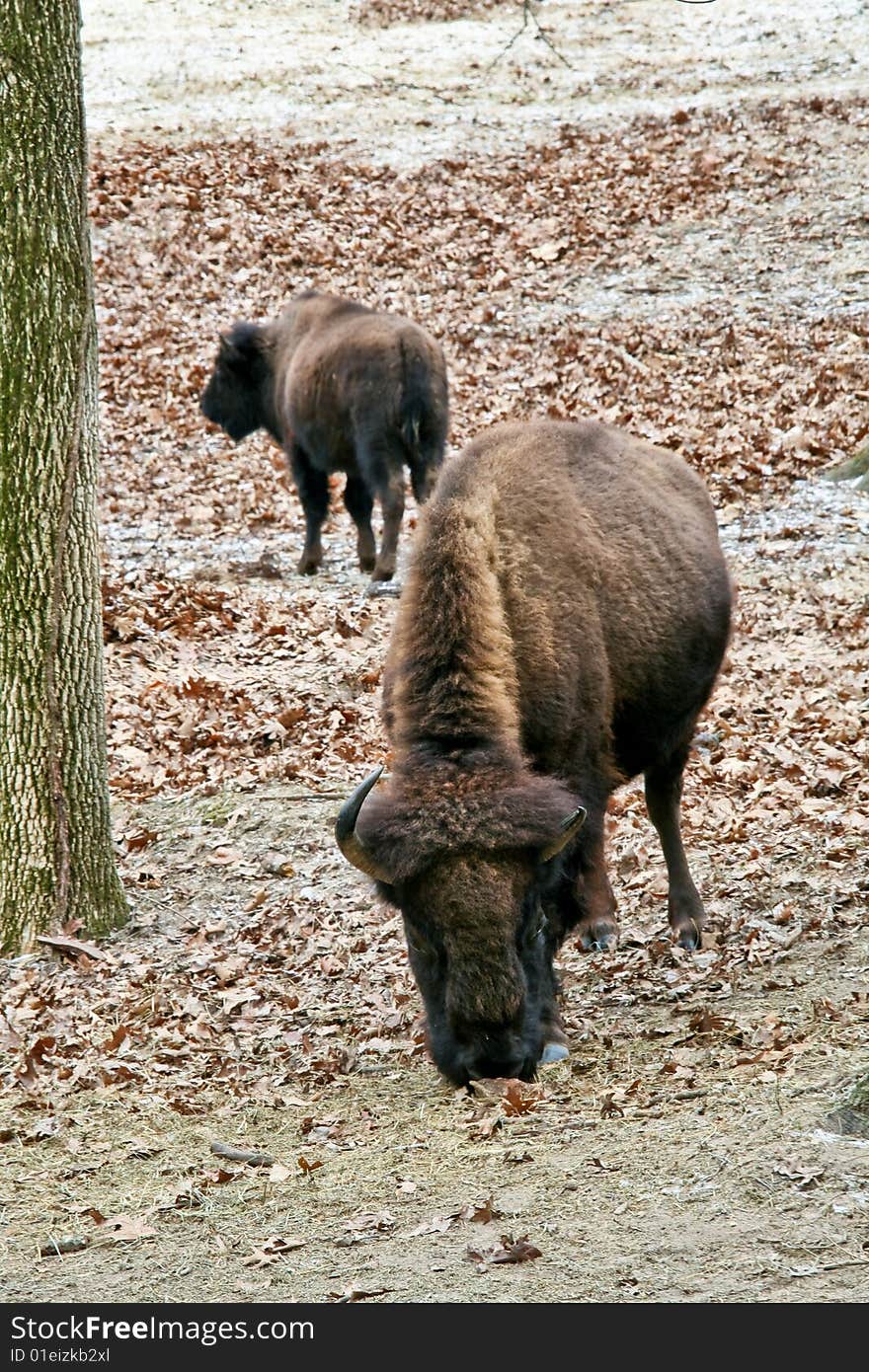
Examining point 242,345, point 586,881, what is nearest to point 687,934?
point 586,881

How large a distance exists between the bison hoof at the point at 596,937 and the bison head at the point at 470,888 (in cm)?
216

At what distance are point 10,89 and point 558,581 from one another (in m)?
3.64

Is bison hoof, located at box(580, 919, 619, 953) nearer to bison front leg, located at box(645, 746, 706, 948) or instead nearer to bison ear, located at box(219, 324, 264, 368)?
bison front leg, located at box(645, 746, 706, 948)

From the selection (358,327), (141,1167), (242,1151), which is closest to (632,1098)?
(242,1151)

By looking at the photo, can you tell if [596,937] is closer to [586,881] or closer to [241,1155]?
[586,881]

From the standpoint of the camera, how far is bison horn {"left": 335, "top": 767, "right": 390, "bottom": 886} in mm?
5375

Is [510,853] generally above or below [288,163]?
below

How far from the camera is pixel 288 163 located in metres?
27.1

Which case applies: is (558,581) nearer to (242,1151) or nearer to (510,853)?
(510,853)

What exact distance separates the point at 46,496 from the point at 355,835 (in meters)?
3.08

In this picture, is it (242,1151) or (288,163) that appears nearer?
(242,1151)

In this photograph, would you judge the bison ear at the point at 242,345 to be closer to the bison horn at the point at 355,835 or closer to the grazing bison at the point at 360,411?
the grazing bison at the point at 360,411

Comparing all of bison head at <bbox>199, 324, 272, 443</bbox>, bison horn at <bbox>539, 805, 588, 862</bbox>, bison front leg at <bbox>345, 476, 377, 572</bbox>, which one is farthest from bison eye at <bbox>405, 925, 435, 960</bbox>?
bison head at <bbox>199, 324, 272, 443</bbox>

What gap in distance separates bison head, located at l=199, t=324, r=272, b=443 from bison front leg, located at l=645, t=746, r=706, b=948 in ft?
33.1
